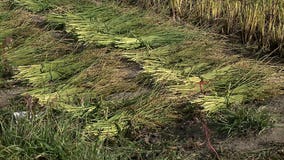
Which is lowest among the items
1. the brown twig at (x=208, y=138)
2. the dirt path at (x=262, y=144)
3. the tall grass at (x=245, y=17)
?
the dirt path at (x=262, y=144)

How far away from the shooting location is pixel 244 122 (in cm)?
333

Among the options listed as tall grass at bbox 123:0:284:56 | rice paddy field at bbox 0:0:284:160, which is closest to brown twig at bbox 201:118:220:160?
rice paddy field at bbox 0:0:284:160

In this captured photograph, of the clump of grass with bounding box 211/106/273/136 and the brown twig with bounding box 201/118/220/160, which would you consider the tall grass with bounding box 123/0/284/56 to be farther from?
the brown twig with bounding box 201/118/220/160

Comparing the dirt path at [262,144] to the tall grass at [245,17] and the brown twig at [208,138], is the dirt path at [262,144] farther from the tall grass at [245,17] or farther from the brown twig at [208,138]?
the tall grass at [245,17]

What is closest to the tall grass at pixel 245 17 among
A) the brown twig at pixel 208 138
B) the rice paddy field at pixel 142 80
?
the rice paddy field at pixel 142 80

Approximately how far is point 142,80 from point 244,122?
3.80ft

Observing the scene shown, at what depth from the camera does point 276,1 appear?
4.98 metres

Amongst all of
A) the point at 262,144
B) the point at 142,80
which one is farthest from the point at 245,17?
the point at 262,144

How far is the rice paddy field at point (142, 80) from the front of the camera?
3.18 meters

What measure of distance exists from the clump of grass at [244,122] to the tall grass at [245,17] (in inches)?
55.1

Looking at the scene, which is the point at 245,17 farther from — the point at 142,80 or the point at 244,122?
the point at 244,122

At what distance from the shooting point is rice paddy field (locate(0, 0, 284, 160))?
3.18 metres

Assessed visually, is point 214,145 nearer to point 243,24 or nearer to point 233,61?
point 233,61

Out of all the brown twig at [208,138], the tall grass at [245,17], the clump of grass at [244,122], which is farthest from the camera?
the tall grass at [245,17]
